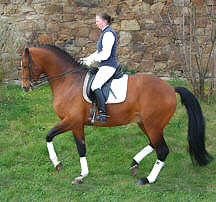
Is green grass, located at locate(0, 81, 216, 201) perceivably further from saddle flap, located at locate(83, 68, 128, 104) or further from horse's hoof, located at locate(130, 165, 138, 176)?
saddle flap, located at locate(83, 68, 128, 104)

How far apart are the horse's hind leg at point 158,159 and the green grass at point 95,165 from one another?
0.39ft

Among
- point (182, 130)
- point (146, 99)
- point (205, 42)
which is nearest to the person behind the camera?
point (146, 99)

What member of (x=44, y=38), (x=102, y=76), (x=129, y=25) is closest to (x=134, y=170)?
(x=102, y=76)

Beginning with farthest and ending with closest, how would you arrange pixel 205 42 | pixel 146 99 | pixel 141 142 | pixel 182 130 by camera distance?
pixel 205 42 < pixel 182 130 < pixel 141 142 < pixel 146 99

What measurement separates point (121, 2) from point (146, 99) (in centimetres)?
607

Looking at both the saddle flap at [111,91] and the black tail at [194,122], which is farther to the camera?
the black tail at [194,122]

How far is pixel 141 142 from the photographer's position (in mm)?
6836

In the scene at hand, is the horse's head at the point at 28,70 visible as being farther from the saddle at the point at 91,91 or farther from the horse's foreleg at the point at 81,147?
the horse's foreleg at the point at 81,147

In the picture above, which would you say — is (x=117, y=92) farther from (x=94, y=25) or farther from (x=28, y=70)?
(x=94, y=25)

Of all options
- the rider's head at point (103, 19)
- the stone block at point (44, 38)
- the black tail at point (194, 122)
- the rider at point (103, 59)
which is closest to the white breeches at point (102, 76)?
the rider at point (103, 59)

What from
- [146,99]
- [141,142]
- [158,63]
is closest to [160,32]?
[158,63]

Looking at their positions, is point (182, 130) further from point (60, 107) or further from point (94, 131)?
point (60, 107)

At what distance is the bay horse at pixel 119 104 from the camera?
5117 mm

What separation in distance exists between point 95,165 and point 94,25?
5.69 meters
